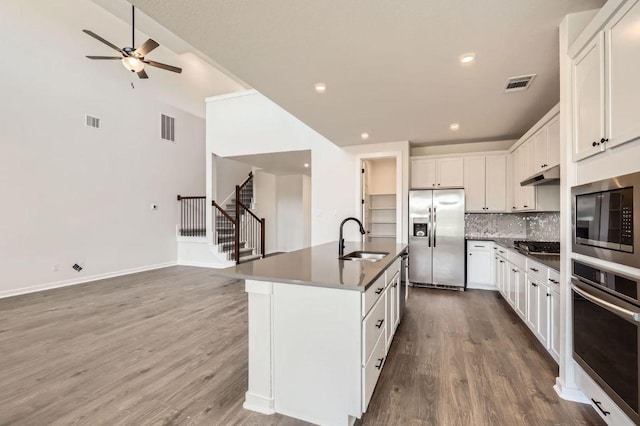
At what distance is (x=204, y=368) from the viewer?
7.79ft

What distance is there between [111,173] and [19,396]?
476cm

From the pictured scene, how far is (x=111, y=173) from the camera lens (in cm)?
577

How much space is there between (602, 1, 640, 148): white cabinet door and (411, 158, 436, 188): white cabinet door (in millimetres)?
3716

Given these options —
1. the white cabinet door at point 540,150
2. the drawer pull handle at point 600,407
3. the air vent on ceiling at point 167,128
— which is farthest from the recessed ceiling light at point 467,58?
the air vent on ceiling at point 167,128

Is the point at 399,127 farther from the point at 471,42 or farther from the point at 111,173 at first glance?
the point at 111,173

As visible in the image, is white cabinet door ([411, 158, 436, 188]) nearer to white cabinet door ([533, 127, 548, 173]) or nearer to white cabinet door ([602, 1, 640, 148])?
white cabinet door ([533, 127, 548, 173])

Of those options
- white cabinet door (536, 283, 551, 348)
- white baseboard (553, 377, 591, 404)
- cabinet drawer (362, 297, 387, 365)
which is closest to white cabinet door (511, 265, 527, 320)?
white cabinet door (536, 283, 551, 348)

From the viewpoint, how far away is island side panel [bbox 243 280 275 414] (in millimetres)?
1850

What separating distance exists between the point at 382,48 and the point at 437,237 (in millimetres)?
3466

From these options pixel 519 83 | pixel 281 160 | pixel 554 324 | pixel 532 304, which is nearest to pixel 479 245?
pixel 532 304

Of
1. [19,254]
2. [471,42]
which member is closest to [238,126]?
[19,254]

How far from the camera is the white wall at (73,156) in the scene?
4457 mm

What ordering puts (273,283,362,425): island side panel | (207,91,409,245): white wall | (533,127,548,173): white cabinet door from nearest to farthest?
(273,283,362,425): island side panel → (533,127,548,173): white cabinet door → (207,91,409,245): white wall

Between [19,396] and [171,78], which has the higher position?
[171,78]
